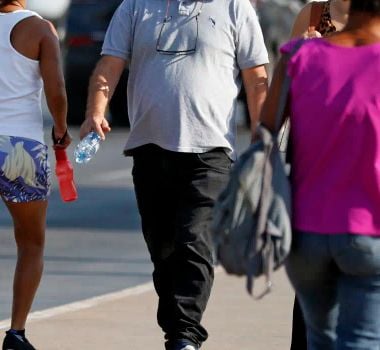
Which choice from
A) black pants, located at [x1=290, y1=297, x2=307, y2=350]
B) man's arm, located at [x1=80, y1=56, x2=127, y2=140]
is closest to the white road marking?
man's arm, located at [x1=80, y1=56, x2=127, y2=140]

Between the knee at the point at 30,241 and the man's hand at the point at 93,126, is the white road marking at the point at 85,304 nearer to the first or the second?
the knee at the point at 30,241

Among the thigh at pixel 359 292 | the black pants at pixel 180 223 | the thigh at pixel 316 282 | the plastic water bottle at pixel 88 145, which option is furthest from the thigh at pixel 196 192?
the thigh at pixel 359 292

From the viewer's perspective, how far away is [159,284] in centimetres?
627

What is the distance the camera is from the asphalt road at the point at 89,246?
8.76m

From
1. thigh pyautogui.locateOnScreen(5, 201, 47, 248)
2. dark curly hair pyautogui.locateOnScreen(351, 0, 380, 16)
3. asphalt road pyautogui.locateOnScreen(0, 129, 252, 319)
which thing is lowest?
asphalt road pyautogui.locateOnScreen(0, 129, 252, 319)

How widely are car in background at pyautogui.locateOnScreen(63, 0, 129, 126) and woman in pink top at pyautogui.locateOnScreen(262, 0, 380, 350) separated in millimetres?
14822

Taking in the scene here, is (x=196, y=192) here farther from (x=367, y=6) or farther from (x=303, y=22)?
(x=367, y=6)

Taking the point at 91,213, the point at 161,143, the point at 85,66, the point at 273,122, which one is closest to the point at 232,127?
the point at 161,143

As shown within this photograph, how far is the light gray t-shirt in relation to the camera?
6.04 metres

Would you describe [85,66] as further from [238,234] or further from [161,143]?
[238,234]

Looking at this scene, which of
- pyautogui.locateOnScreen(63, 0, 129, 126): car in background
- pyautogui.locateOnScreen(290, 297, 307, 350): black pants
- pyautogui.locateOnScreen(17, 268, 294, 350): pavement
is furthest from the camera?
pyautogui.locateOnScreen(63, 0, 129, 126): car in background

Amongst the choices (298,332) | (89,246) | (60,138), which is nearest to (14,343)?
(60,138)

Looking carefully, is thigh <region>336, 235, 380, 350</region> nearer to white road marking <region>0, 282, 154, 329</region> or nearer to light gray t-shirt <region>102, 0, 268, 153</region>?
Result: light gray t-shirt <region>102, 0, 268, 153</region>

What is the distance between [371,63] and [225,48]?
1791 millimetres
